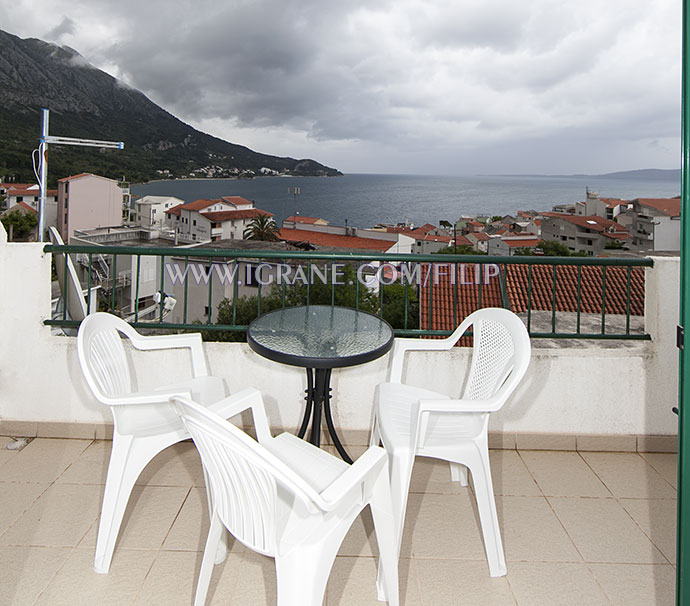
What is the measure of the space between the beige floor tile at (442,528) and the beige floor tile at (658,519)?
0.59 m

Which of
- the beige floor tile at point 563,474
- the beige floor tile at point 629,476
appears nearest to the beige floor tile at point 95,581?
the beige floor tile at point 563,474

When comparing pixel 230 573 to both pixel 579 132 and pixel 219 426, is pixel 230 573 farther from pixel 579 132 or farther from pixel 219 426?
pixel 579 132

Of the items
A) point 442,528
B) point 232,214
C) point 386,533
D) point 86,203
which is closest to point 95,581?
point 386,533

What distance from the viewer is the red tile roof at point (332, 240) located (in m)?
29.9

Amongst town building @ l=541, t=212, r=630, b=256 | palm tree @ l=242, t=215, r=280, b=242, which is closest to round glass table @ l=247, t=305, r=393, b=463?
town building @ l=541, t=212, r=630, b=256

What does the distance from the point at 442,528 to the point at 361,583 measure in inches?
16.4

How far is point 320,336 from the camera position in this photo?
193 cm

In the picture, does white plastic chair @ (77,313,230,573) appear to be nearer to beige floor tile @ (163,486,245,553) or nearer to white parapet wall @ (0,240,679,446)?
beige floor tile @ (163,486,245,553)

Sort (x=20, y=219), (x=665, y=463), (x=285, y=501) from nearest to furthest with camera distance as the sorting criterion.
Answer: (x=285, y=501)
(x=665, y=463)
(x=20, y=219)

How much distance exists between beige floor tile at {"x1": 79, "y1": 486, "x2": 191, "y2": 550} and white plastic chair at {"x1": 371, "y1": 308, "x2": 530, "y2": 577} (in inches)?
32.5

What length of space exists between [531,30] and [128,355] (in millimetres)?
56759

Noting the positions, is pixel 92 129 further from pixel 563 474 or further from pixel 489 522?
pixel 489 522

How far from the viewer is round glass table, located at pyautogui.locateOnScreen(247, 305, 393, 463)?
170 cm

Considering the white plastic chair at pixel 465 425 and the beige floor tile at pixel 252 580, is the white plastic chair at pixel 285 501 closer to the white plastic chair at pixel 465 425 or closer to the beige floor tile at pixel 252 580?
the white plastic chair at pixel 465 425
